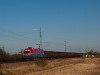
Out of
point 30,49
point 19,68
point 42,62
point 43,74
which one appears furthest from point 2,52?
point 43,74

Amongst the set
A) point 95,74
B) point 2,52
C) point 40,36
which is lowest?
point 95,74

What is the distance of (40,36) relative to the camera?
6556 centimetres

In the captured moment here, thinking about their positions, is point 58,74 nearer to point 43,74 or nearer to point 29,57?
point 43,74

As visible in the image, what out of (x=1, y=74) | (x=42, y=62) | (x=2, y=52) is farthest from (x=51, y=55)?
(x=1, y=74)

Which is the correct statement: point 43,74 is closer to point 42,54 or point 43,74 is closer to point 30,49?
point 30,49

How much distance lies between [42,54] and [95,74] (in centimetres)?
3725

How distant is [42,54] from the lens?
2707 inches

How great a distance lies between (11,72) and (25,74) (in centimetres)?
160

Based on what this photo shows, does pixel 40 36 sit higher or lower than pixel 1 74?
higher

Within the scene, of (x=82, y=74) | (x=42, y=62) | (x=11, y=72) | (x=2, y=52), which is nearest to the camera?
(x=11, y=72)

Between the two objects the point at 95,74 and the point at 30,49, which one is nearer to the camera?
the point at 95,74

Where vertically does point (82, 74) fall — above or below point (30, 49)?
below

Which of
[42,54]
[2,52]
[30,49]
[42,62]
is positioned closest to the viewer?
[42,62]

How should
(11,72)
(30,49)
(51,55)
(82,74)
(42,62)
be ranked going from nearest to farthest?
1. (11,72)
2. (82,74)
3. (42,62)
4. (30,49)
5. (51,55)
